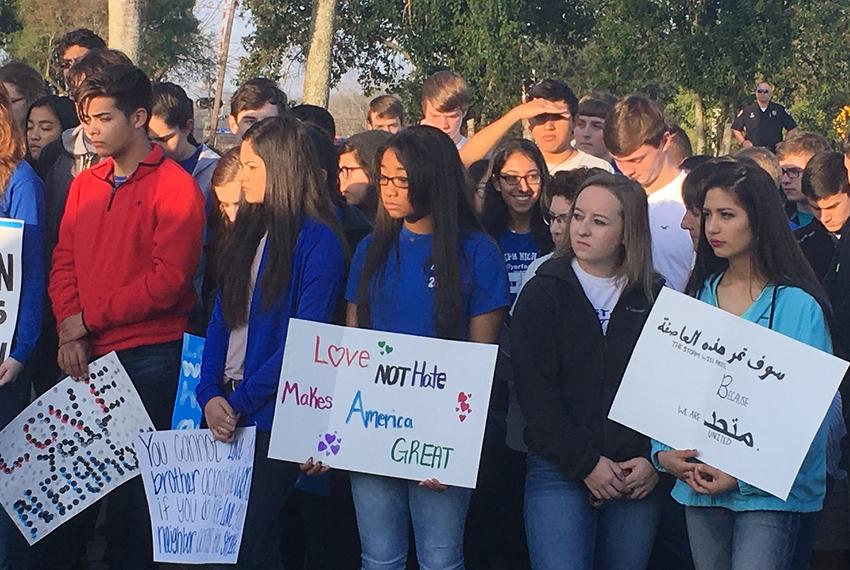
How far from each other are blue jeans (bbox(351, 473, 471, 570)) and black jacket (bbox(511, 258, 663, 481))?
388 millimetres

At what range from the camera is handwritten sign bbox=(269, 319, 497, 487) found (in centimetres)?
427

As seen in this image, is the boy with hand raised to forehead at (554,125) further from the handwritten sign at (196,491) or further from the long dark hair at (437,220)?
the handwritten sign at (196,491)

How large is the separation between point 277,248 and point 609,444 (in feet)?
4.45

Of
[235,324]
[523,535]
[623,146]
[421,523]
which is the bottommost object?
[523,535]

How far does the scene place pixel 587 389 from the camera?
4238mm

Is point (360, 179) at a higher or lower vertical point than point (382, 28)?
lower

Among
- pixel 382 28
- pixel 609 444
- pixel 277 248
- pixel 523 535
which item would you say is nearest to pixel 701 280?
pixel 609 444

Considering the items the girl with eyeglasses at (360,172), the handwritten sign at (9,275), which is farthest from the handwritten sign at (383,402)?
the girl with eyeglasses at (360,172)

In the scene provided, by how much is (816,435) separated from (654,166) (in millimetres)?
2060

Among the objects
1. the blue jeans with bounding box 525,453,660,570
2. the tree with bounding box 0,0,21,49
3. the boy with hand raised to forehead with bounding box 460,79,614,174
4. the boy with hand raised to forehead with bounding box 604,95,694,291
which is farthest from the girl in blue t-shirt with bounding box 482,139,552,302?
the tree with bounding box 0,0,21,49

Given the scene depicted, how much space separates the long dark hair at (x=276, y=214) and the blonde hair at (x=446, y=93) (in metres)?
2.44

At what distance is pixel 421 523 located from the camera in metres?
4.34

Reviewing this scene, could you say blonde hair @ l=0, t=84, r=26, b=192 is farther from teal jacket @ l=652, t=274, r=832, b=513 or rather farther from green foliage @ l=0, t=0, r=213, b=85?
green foliage @ l=0, t=0, r=213, b=85

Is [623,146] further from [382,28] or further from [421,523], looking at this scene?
[382,28]
